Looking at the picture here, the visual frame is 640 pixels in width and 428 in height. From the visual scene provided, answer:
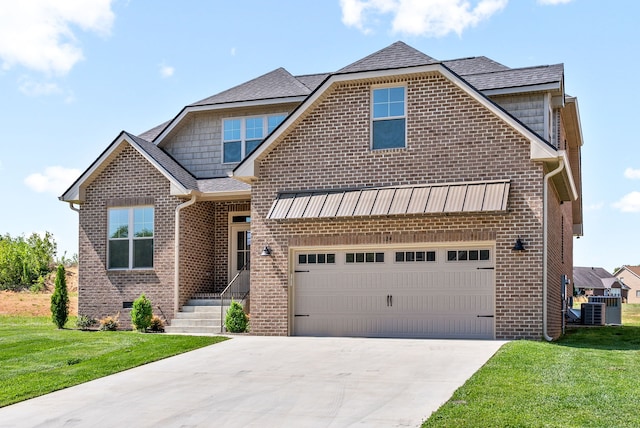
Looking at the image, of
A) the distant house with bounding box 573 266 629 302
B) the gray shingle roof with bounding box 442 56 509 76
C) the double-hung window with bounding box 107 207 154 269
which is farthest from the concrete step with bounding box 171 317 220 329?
the distant house with bounding box 573 266 629 302

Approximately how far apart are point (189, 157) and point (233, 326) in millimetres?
6771

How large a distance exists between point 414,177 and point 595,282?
77.6 metres

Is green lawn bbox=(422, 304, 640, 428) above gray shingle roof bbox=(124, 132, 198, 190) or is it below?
below

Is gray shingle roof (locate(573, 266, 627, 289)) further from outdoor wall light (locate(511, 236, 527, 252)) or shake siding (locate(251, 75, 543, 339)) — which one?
outdoor wall light (locate(511, 236, 527, 252))

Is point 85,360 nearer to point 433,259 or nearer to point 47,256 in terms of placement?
point 433,259

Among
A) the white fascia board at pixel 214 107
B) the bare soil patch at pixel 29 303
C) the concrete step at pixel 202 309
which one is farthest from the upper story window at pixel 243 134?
the bare soil patch at pixel 29 303

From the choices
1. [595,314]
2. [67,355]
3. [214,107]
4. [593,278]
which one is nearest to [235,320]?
[67,355]

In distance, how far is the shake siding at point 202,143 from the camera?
2331 cm

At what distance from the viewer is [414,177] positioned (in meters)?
17.7

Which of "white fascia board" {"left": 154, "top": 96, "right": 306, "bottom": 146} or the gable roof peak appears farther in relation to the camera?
"white fascia board" {"left": 154, "top": 96, "right": 306, "bottom": 146}

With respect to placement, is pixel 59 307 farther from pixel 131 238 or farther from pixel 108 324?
pixel 131 238

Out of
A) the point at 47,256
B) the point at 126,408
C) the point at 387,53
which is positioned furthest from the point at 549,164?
the point at 47,256

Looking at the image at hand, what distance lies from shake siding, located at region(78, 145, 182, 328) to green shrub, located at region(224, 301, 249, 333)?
8.94 feet

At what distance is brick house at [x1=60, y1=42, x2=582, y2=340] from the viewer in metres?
16.7
